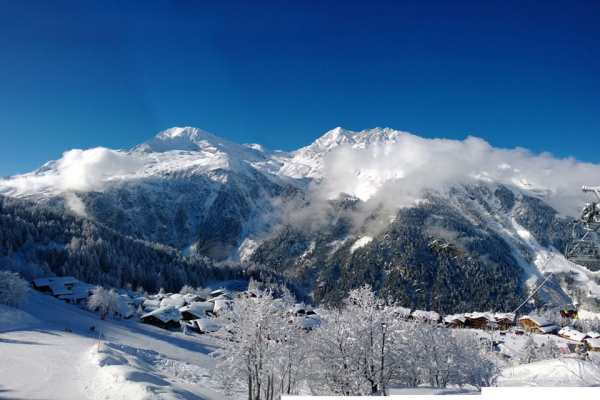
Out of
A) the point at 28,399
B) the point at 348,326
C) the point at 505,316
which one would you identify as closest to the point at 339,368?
the point at 348,326

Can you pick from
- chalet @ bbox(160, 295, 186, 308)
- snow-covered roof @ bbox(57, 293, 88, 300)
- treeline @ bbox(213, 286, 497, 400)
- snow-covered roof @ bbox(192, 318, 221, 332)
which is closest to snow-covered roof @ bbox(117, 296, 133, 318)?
chalet @ bbox(160, 295, 186, 308)

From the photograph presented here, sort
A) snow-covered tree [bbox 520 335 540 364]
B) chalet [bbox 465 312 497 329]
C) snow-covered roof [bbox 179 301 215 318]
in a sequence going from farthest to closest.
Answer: chalet [bbox 465 312 497 329] → snow-covered roof [bbox 179 301 215 318] → snow-covered tree [bbox 520 335 540 364]

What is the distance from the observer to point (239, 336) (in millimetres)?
21719

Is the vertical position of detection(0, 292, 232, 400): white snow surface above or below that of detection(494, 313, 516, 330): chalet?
above

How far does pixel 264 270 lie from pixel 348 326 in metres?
144

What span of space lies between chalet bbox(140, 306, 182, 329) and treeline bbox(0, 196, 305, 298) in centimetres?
3409

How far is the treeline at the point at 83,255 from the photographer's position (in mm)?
100312

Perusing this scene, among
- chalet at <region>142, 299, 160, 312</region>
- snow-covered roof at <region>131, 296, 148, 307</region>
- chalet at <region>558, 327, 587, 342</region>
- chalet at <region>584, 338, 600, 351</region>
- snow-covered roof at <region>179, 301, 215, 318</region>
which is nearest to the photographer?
snow-covered roof at <region>179, 301, 215, 318</region>

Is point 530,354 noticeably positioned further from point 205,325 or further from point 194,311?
point 194,311

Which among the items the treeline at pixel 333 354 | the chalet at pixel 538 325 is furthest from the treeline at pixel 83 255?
the treeline at pixel 333 354

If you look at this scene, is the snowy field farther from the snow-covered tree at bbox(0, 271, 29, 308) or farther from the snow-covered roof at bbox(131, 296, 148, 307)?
the snow-covered roof at bbox(131, 296, 148, 307)

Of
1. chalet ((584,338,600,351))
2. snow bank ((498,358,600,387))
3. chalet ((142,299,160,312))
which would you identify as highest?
snow bank ((498,358,600,387))

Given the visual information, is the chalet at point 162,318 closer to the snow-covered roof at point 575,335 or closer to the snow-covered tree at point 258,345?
the snow-covered tree at point 258,345

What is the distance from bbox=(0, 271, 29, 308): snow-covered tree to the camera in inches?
1969
